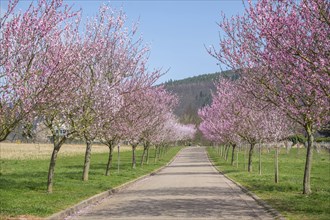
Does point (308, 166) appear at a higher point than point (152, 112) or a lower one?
lower

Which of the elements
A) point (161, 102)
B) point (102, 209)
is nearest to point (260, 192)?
point (102, 209)

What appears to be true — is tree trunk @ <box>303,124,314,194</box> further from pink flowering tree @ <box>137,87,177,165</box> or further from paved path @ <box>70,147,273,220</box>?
pink flowering tree @ <box>137,87,177,165</box>

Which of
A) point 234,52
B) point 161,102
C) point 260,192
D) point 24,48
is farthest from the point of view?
point 161,102

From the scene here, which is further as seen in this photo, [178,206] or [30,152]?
[30,152]

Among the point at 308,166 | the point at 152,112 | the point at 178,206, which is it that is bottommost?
the point at 178,206

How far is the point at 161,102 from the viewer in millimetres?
48375

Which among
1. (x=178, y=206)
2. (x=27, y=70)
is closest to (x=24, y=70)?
(x=27, y=70)

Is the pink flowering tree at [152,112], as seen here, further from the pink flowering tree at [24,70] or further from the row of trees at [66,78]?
the pink flowering tree at [24,70]

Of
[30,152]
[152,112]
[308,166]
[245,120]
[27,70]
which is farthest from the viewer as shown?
[30,152]

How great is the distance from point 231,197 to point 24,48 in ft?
34.0

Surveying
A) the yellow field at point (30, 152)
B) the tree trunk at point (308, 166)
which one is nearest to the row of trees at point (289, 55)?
the tree trunk at point (308, 166)

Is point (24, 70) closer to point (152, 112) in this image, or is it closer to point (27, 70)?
point (27, 70)

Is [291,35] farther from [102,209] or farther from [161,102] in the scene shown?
[161,102]

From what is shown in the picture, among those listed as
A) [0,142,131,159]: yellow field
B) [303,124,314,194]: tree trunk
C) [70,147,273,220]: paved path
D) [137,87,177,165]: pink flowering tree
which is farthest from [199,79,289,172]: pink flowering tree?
[0,142,131,159]: yellow field
